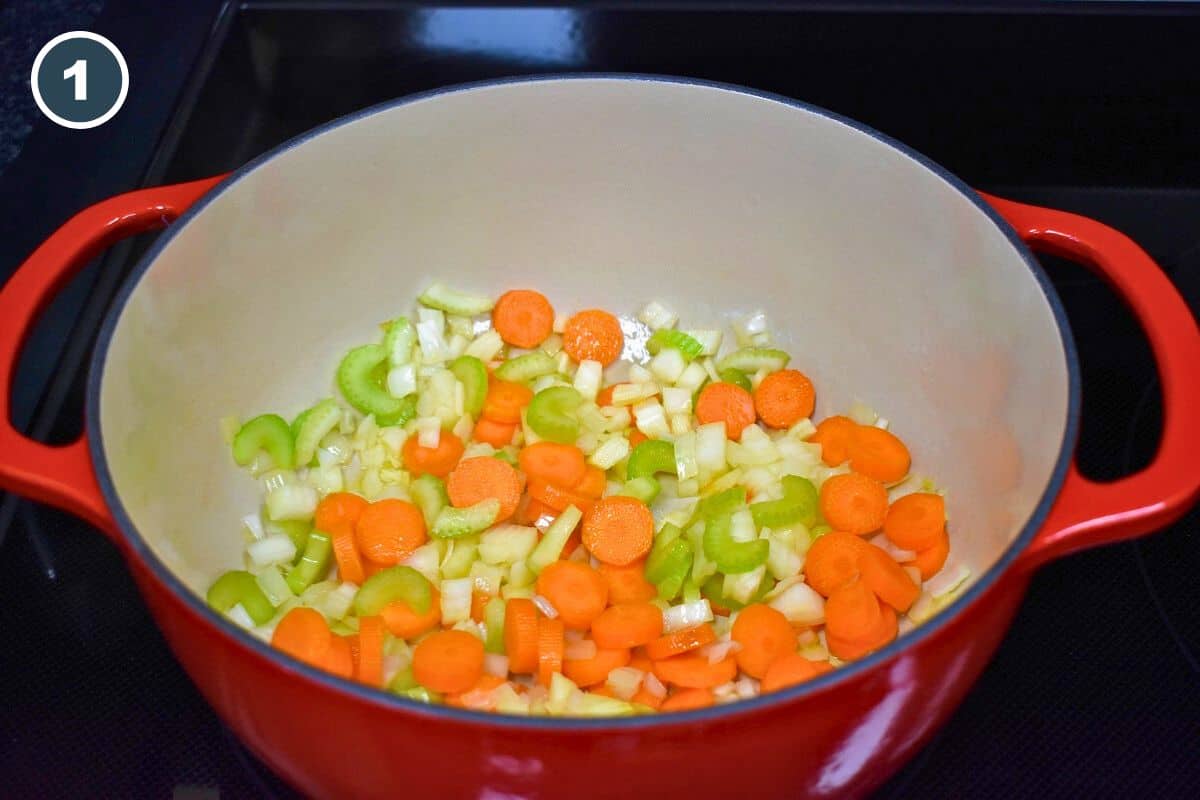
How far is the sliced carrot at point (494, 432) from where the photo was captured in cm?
137

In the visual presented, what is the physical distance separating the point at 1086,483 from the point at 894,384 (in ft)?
1.48

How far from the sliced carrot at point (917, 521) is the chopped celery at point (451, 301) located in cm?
54

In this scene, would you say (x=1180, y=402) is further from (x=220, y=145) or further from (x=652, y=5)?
(x=220, y=145)

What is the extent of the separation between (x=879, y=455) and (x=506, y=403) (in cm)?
43

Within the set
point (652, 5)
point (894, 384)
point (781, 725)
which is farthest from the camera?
point (652, 5)

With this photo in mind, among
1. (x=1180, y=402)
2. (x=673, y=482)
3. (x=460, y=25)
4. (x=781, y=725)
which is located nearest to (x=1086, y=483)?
(x=1180, y=402)

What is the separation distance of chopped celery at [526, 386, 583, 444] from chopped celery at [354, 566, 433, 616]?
244 millimetres

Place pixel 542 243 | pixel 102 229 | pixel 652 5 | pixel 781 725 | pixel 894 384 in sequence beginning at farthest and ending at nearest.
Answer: pixel 652 5 < pixel 542 243 < pixel 894 384 < pixel 102 229 < pixel 781 725

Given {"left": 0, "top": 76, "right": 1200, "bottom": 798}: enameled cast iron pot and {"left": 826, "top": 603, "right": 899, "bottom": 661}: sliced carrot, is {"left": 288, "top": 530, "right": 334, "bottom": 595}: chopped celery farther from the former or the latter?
{"left": 826, "top": 603, "right": 899, "bottom": 661}: sliced carrot

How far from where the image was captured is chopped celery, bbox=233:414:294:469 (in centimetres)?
125

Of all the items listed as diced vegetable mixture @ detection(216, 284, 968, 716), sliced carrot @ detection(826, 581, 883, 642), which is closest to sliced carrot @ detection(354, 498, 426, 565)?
diced vegetable mixture @ detection(216, 284, 968, 716)

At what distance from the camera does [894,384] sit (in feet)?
4.27

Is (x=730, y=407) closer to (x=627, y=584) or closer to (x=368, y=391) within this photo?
(x=627, y=584)

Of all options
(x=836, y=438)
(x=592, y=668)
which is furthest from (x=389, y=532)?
(x=836, y=438)
